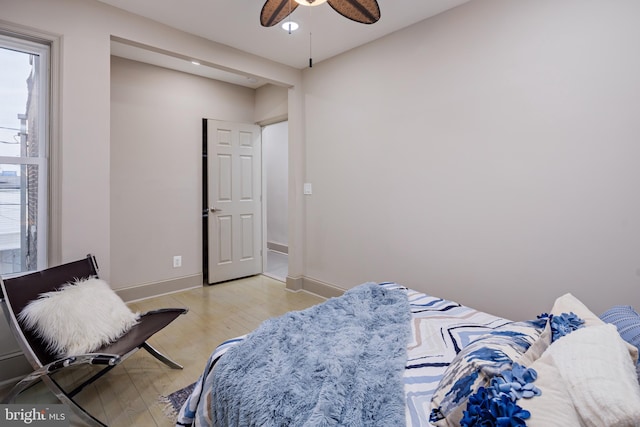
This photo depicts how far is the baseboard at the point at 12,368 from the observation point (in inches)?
84.3

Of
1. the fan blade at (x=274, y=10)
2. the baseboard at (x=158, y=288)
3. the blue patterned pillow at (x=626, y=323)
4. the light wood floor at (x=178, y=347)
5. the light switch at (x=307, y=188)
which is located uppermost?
the fan blade at (x=274, y=10)

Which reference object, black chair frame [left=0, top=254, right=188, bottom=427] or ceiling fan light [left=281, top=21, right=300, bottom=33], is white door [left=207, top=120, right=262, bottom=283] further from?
black chair frame [left=0, top=254, right=188, bottom=427]

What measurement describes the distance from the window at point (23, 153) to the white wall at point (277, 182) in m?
4.18

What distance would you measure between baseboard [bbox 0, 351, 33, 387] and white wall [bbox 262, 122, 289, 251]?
440 centimetres

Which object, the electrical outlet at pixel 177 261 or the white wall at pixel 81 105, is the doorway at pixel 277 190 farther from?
the white wall at pixel 81 105

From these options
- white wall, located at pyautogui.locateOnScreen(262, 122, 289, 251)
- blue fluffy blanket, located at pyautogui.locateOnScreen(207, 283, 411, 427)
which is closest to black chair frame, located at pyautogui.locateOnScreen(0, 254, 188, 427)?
blue fluffy blanket, located at pyautogui.locateOnScreen(207, 283, 411, 427)

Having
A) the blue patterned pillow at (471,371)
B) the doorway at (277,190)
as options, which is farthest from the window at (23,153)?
the doorway at (277,190)

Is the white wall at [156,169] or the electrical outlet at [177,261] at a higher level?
the white wall at [156,169]

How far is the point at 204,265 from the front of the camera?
14.1 ft

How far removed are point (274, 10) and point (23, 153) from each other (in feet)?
6.69

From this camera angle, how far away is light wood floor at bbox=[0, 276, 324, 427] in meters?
1.92

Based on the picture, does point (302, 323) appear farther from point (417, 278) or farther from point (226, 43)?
point (226, 43)

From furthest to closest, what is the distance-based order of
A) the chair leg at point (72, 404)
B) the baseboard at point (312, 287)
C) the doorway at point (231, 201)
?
the doorway at point (231, 201) → the baseboard at point (312, 287) → the chair leg at point (72, 404)

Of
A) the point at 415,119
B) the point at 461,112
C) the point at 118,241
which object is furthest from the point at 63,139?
the point at 461,112
